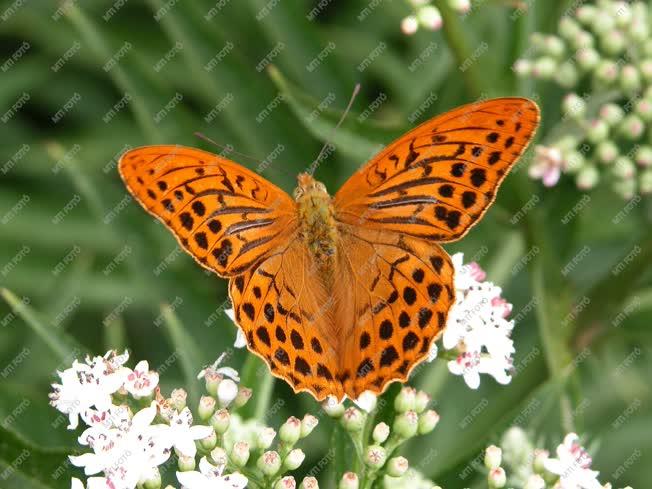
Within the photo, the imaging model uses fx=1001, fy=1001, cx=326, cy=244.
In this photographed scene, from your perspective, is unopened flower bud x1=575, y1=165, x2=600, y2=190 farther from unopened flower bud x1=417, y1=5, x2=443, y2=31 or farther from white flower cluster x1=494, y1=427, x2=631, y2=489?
white flower cluster x1=494, y1=427, x2=631, y2=489

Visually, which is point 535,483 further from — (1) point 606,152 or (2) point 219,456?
(1) point 606,152

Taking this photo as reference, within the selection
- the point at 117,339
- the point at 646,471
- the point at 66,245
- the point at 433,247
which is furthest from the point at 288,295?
the point at 646,471

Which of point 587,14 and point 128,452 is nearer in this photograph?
point 128,452

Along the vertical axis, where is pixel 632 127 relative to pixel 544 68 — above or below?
below

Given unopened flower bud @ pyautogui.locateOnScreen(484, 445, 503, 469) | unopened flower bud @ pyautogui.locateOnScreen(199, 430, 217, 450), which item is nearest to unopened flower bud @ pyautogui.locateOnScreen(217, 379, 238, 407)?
unopened flower bud @ pyautogui.locateOnScreen(199, 430, 217, 450)

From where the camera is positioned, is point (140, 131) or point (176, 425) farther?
point (140, 131)

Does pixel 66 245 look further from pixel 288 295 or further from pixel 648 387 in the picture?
pixel 648 387

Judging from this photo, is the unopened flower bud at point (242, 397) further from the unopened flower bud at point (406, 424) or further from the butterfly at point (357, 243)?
the unopened flower bud at point (406, 424)

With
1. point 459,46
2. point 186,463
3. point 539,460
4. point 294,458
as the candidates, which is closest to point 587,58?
point 459,46
